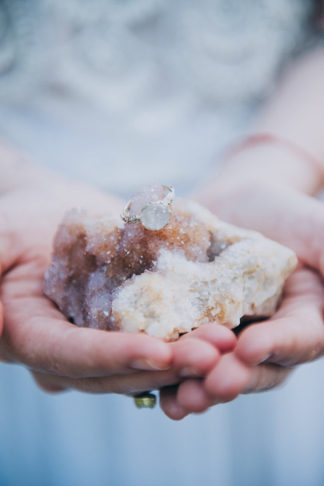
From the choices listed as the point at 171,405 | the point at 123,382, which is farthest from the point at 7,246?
the point at 171,405

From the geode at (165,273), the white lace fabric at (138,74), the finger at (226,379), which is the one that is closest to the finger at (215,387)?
the finger at (226,379)

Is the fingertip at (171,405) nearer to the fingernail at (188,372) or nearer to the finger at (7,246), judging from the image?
the fingernail at (188,372)

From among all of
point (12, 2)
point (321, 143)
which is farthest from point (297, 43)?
point (12, 2)

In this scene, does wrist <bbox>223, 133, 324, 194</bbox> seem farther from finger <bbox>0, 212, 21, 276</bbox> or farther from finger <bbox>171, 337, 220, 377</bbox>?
finger <bbox>171, 337, 220, 377</bbox>

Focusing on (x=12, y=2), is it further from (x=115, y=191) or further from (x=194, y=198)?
(x=194, y=198)

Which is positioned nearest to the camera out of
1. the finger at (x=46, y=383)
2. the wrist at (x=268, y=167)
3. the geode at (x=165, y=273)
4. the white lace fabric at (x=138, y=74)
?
the geode at (x=165, y=273)

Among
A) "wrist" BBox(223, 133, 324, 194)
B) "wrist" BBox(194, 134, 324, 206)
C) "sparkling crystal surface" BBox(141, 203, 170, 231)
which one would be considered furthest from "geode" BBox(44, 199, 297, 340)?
"wrist" BBox(223, 133, 324, 194)

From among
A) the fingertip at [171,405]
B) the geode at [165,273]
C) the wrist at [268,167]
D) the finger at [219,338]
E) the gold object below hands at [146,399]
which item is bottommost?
the fingertip at [171,405]

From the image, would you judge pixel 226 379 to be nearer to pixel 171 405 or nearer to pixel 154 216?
pixel 171 405
